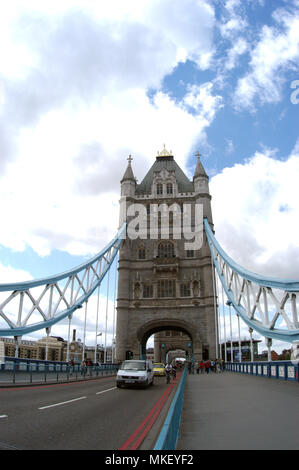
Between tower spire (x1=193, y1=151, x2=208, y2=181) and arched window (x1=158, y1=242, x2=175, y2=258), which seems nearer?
arched window (x1=158, y1=242, x2=175, y2=258)

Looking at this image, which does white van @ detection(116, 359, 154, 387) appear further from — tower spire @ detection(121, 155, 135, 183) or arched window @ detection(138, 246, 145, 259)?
tower spire @ detection(121, 155, 135, 183)

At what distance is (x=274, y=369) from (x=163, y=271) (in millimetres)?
25970

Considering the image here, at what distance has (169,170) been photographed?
5656 cm

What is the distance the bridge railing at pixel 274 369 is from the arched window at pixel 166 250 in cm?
2007

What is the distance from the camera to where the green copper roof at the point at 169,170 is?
56.4m

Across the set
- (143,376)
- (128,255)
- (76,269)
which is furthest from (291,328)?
(128,255)

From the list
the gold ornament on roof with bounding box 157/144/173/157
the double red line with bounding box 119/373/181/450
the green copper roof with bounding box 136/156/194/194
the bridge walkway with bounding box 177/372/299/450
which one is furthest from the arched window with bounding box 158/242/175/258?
the double red line with bounding box 119/373/181/450

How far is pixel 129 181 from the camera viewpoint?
183 feet

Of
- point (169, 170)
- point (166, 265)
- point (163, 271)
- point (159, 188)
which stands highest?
point (169, 170)

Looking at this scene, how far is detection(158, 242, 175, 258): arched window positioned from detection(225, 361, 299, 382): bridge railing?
20.1 m

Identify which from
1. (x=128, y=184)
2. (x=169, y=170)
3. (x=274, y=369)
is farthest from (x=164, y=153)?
(x=274, y=369)

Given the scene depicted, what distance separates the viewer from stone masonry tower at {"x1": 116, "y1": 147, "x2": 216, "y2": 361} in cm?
4553

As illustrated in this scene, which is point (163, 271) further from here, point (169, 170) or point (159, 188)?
point (169, 170)
